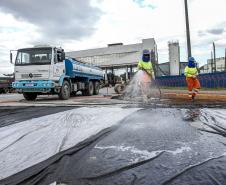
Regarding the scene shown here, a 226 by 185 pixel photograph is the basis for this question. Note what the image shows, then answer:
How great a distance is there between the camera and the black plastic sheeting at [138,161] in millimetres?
3066

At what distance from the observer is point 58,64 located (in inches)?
581

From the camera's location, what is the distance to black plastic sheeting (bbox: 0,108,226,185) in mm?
3066

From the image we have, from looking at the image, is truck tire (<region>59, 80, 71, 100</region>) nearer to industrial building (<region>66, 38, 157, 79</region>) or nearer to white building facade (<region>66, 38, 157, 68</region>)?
industrial building (<region>66, 38, 157, 79</region>)

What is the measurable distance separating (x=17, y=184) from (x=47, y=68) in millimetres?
11646

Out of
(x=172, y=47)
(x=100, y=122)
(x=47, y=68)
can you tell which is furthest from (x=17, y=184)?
(x=172, y=47)

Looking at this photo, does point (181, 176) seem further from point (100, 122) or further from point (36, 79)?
point (36, 79)

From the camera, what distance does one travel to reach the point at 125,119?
6680 mm

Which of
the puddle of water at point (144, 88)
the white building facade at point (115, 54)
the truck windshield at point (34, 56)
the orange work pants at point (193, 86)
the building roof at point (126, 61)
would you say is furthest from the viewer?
the white building facade at point (115, 54)

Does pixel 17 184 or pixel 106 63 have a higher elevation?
pixel 106 63

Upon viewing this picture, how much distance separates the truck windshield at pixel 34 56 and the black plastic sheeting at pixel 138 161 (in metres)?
9.82

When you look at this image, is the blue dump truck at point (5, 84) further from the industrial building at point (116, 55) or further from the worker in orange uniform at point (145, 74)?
the industrial building at point (116, 55)

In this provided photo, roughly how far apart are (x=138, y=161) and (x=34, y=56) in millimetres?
11849

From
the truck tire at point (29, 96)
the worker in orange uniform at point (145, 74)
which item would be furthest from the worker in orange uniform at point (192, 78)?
the truck tire at point (29, 96)

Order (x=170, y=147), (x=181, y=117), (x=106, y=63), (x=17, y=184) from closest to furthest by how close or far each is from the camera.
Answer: (x=17, y=184) < (x=170, y=147) < (x=181, y=117) < (x=106, y=63)
